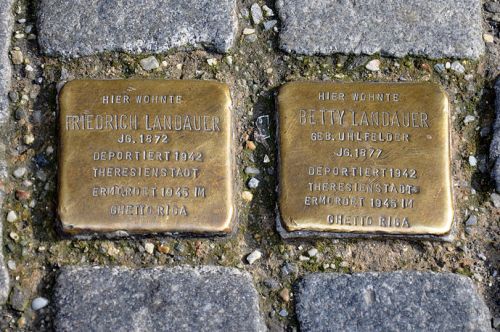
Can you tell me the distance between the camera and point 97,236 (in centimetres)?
146

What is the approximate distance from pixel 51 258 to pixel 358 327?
777mm

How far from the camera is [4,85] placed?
5.12 ft

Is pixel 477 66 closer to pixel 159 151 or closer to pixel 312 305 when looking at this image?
pixel 312 305

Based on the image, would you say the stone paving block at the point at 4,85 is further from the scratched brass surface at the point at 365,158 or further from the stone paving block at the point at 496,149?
the stone paving block at the point at 496,149

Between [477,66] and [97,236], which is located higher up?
[477,66]

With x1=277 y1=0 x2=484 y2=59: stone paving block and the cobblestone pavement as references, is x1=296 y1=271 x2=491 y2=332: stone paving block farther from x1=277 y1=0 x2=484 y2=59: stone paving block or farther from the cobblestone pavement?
x1=277 y1=0 x2=484 y2=59: stone paving block

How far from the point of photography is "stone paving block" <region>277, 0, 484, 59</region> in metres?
1.60

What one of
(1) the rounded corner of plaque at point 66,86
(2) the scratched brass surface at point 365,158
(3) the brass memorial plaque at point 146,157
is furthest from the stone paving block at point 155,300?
(1) the rounded corner of plaque at point 66,86

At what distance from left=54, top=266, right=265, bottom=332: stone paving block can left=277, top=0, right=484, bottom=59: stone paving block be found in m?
0.66

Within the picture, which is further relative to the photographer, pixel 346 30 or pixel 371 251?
pixel 346 30

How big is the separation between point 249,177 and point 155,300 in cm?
39

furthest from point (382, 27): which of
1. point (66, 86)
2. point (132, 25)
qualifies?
point (66, 86)

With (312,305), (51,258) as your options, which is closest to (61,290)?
(51,258)

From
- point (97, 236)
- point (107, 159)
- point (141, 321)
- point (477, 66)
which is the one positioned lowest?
point (141, 321)
